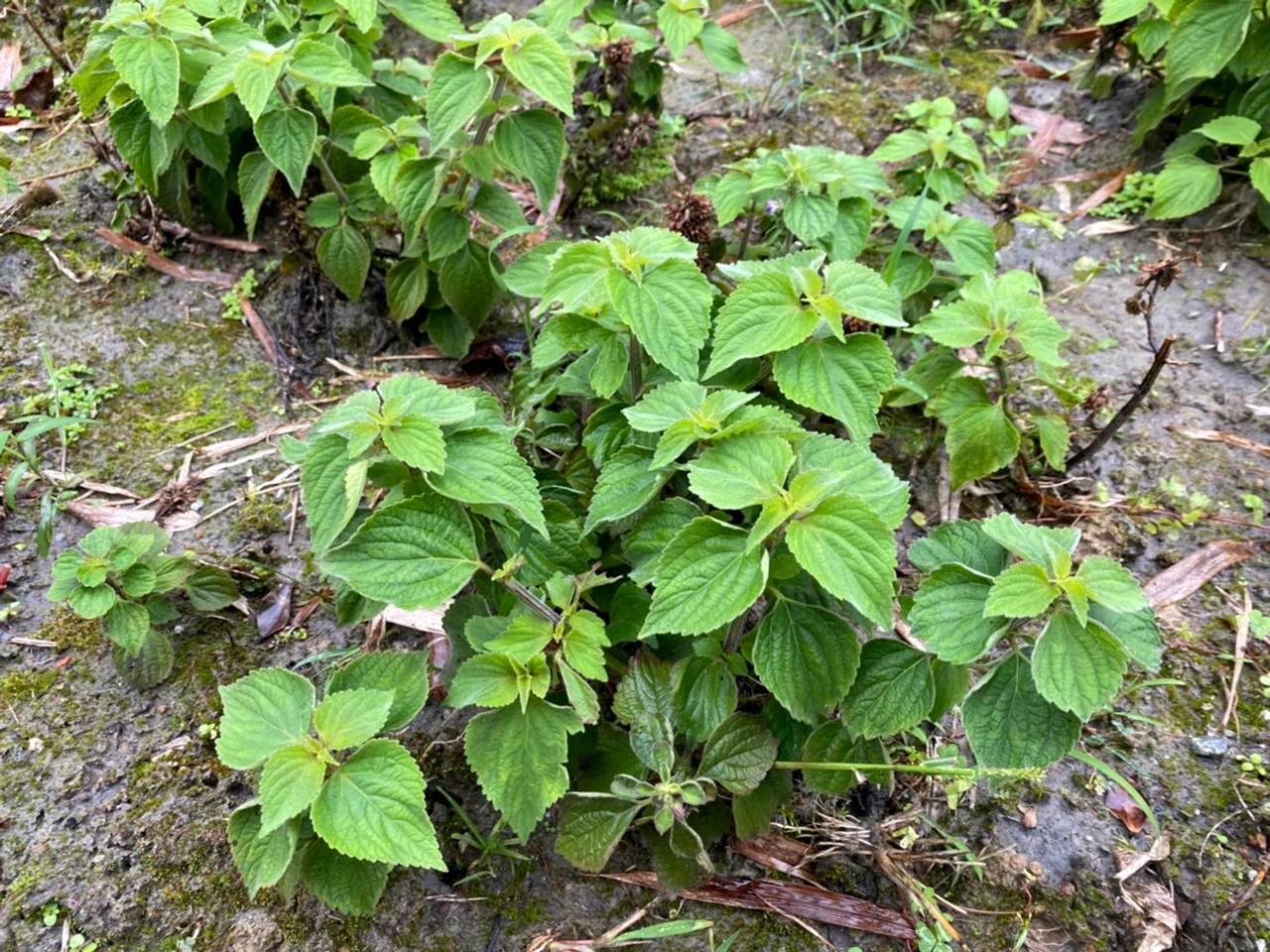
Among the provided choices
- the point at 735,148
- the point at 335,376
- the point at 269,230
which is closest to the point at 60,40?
the point at 269,230

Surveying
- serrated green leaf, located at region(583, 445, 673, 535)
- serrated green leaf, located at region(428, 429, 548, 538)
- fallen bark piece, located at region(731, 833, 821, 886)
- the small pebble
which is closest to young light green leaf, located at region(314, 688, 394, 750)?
serrated green leaf, located at region(428, 429, 548, 538)

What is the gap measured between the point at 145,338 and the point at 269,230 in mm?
651

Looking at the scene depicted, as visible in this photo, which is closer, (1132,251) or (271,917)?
(271,917)

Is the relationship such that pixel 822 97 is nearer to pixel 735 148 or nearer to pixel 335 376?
pixel 735 148

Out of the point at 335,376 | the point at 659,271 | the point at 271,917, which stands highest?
the point at 659,271

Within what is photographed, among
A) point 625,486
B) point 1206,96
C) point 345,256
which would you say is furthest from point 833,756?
point 1206,96

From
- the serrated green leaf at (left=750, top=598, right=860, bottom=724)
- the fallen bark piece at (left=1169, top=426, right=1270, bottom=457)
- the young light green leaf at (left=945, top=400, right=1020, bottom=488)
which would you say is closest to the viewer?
the serrated green leaf at (left=750, top=598, right=860, bottom=724)

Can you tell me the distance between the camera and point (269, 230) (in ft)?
11.4

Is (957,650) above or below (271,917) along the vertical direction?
above

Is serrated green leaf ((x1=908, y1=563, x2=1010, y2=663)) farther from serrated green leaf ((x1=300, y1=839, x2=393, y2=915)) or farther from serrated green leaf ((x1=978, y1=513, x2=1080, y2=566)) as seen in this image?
serrated green leaf ((x1=300, y1=839, x2=393, y2=915))

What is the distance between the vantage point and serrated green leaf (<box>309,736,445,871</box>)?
162 centimetres

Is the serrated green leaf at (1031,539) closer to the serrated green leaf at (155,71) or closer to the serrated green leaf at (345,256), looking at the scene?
the serrated green leaf at (345,256)

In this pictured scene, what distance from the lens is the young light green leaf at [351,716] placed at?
1.72 m

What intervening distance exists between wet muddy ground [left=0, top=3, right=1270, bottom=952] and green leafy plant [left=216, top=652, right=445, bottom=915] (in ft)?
0.93
